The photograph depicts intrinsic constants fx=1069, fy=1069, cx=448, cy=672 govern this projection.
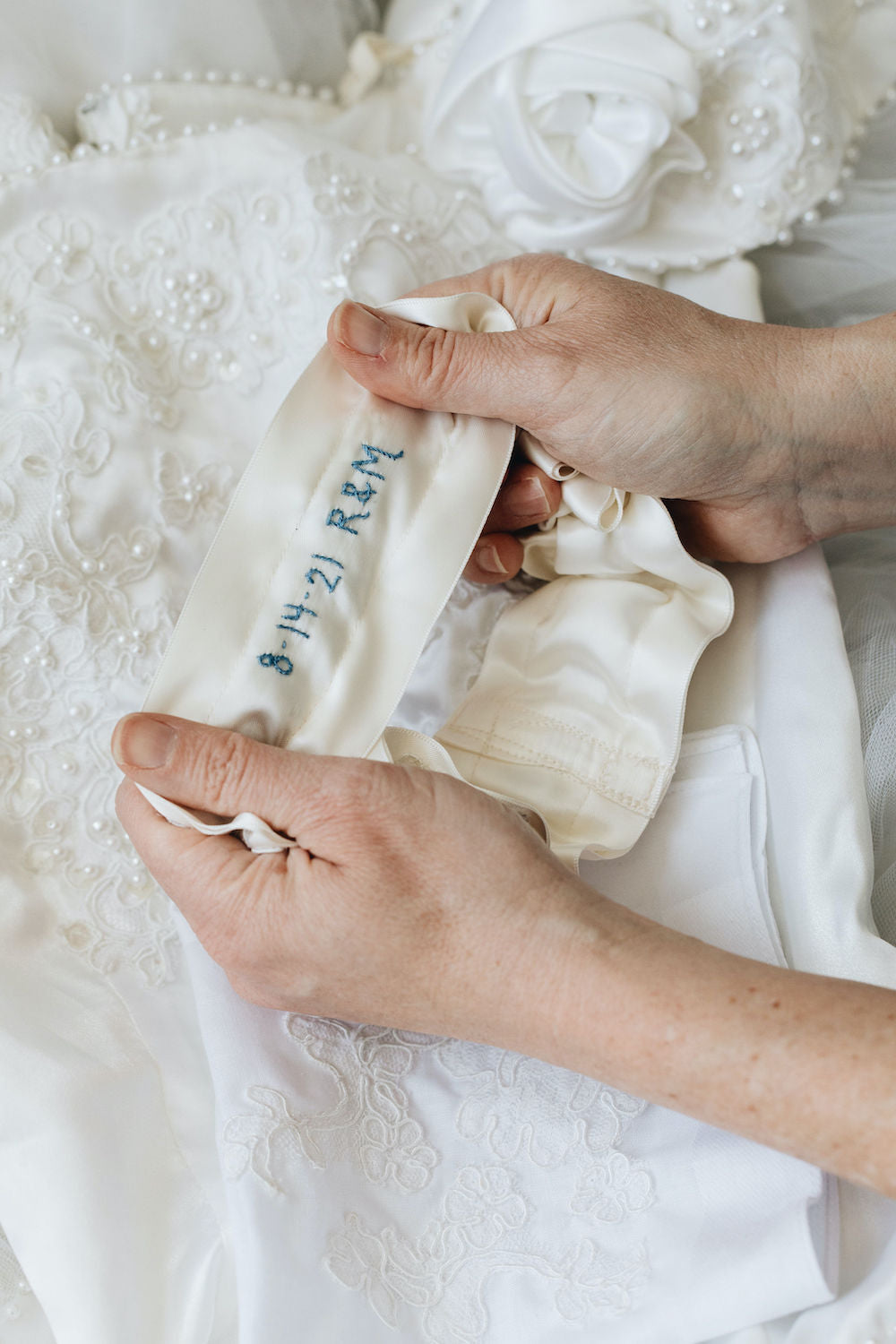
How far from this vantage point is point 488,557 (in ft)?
2.99

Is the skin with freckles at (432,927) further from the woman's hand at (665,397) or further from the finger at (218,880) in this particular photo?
the woman's hand at (665,397)

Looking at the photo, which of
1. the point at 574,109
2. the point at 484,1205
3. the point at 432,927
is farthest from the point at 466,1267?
the point at 574,109

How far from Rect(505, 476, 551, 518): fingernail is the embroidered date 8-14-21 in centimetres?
12

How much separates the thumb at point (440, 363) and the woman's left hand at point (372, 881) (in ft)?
0.93

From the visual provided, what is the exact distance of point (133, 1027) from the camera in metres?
0.79

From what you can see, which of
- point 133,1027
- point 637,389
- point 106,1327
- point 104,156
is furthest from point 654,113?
point 106,1327

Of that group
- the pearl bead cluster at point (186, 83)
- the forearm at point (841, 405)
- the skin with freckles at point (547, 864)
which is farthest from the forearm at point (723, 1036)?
the pearl bead cluster at point (186, 83)

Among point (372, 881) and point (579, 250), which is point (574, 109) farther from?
point (372, 881)

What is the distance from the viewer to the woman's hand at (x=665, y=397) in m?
0.80

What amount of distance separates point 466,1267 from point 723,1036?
237 millimetres

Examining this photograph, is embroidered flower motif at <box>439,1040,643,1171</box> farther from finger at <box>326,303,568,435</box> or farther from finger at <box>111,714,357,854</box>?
finger at <box>326,303,568,435</box>

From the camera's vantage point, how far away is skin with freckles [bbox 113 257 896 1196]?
2.04 ft

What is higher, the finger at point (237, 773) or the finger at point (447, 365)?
the finger at point (447, 365)

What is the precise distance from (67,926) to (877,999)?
0.58m
